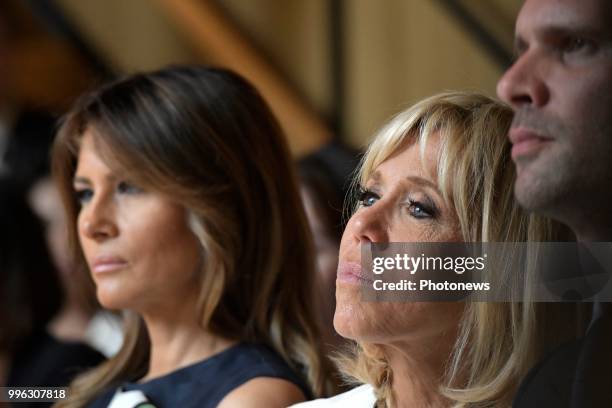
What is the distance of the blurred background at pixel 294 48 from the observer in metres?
1.25

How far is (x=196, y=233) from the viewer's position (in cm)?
142

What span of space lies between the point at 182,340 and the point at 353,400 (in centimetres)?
39

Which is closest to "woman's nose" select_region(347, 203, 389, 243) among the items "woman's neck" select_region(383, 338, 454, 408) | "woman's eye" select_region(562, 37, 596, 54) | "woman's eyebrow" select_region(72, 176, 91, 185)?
"woman's neck" select_region(383, 338, 454, 408)

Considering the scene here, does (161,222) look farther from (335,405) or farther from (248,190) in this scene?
(335,405)

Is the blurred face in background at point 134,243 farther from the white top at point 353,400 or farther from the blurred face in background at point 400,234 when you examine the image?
the blurred face in background at point 400,234

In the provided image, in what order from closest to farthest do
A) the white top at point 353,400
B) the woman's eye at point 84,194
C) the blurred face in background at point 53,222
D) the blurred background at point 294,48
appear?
the white top at point 353,400, the blurred background at point 294,48, the woman's eye at point 84,194, the blurred face in background at point 53,222

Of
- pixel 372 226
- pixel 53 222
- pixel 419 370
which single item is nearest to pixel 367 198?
pixel 372 226

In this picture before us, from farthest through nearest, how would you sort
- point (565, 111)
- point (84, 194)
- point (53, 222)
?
point (53, 222)
point (84, 194)
point (565, 111)

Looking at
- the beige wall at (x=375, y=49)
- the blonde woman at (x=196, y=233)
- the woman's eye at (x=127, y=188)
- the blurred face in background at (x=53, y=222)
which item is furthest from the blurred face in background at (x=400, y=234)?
the blurred face in background at (x=53, y=222)

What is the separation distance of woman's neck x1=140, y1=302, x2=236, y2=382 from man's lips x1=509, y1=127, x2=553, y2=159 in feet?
2.02

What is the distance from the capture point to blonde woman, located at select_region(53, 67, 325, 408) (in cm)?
139

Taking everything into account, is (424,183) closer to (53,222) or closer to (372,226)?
(372,226)

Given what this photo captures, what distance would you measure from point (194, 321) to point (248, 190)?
185 mm
